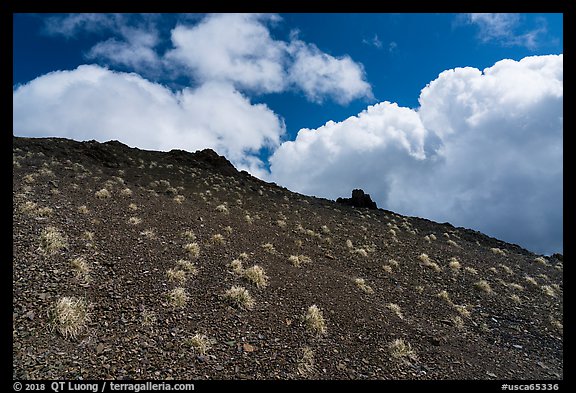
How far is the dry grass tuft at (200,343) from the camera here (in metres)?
8.53

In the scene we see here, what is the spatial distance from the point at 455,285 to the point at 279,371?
1391 cm

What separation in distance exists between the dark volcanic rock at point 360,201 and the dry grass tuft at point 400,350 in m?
36.2

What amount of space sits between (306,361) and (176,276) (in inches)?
228

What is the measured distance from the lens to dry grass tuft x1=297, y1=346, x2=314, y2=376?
8.71 m

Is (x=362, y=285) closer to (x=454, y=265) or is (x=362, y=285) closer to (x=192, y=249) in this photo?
(x=192, y=249)

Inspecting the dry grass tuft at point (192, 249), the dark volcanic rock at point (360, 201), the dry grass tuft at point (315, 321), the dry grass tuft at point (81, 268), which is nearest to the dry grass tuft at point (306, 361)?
the dry grass tuft at point (315, 321)

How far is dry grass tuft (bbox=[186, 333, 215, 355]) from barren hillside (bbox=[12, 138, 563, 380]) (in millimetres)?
34

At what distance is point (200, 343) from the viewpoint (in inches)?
341

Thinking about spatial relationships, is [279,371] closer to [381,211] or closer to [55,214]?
[55,214]

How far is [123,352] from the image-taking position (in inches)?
309

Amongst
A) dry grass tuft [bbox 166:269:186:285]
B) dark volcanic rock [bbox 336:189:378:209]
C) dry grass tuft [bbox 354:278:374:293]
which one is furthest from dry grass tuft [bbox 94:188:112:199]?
dark volcanic rock [bbox 336:189:378:209]

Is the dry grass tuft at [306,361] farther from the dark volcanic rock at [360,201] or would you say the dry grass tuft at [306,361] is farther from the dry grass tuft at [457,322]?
the dark volcanic rock at [360,201]

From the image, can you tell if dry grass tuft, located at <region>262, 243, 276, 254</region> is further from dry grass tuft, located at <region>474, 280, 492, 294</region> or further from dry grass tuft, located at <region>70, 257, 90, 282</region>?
dry grass tuft, located at <region>474, 280, 492, 294</region>
